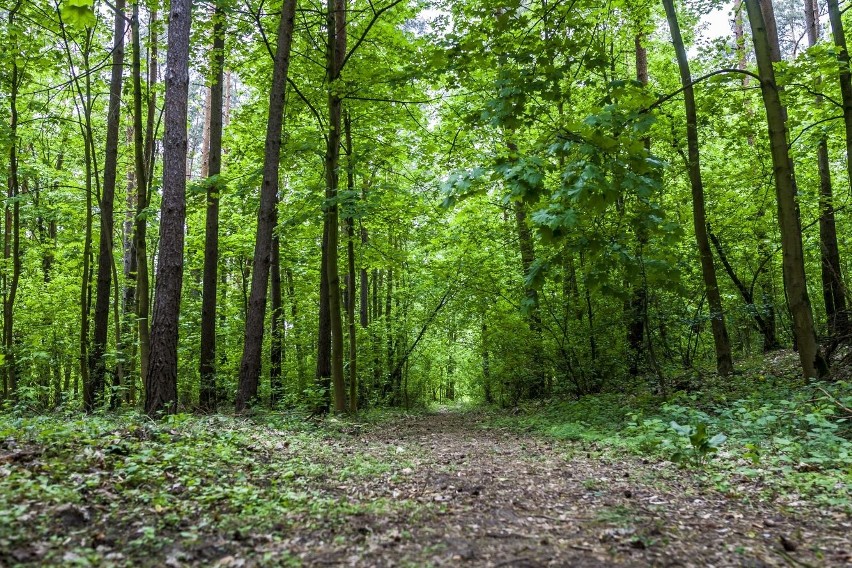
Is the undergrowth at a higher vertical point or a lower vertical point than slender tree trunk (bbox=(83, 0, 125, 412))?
lower

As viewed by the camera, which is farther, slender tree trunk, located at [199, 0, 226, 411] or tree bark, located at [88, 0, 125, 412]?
slender tree trunk, located at [199, 0, 226, 411]

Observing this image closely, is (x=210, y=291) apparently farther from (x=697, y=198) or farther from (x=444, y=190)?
(x=697, y=198)

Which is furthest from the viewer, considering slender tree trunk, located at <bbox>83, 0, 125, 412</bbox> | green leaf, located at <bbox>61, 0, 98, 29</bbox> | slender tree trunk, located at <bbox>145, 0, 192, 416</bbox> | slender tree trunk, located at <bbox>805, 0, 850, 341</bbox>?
slender tree trunk, located at <bbox>83, 0, 125, 412</bbox>

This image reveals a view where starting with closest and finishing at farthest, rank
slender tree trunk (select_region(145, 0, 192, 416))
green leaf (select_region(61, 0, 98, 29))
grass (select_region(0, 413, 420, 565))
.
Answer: green leaf (select_region(61, 0, 98, 29)) → grass (select_region(0, 413, 420, 565)) → slender tree trunk (select_region(145, 0, 192, 416))

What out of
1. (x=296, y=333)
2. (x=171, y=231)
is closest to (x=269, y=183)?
(x=171, y=231)

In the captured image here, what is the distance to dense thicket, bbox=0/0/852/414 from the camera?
6250 mm

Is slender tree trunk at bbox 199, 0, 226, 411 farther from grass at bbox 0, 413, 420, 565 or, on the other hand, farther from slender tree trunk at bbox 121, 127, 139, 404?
grass at bbox 0, 413, 420, 565

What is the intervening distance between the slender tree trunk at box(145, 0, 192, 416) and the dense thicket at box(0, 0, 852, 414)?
33 mm

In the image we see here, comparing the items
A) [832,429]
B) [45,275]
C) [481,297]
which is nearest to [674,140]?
[481,297]

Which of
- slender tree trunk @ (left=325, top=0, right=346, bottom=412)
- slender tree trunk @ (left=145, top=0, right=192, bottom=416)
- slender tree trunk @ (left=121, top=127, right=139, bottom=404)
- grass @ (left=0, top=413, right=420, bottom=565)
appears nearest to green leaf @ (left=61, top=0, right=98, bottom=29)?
grass @ (left=0, top=413, right=420, bottom=565)

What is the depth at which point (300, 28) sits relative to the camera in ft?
33.9

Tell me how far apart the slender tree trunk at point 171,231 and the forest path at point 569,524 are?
412cm

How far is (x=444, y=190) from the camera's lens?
482 cm

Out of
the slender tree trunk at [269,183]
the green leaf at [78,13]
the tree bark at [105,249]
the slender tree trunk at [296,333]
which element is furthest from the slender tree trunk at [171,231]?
the slender tree trunk at [296,333]
